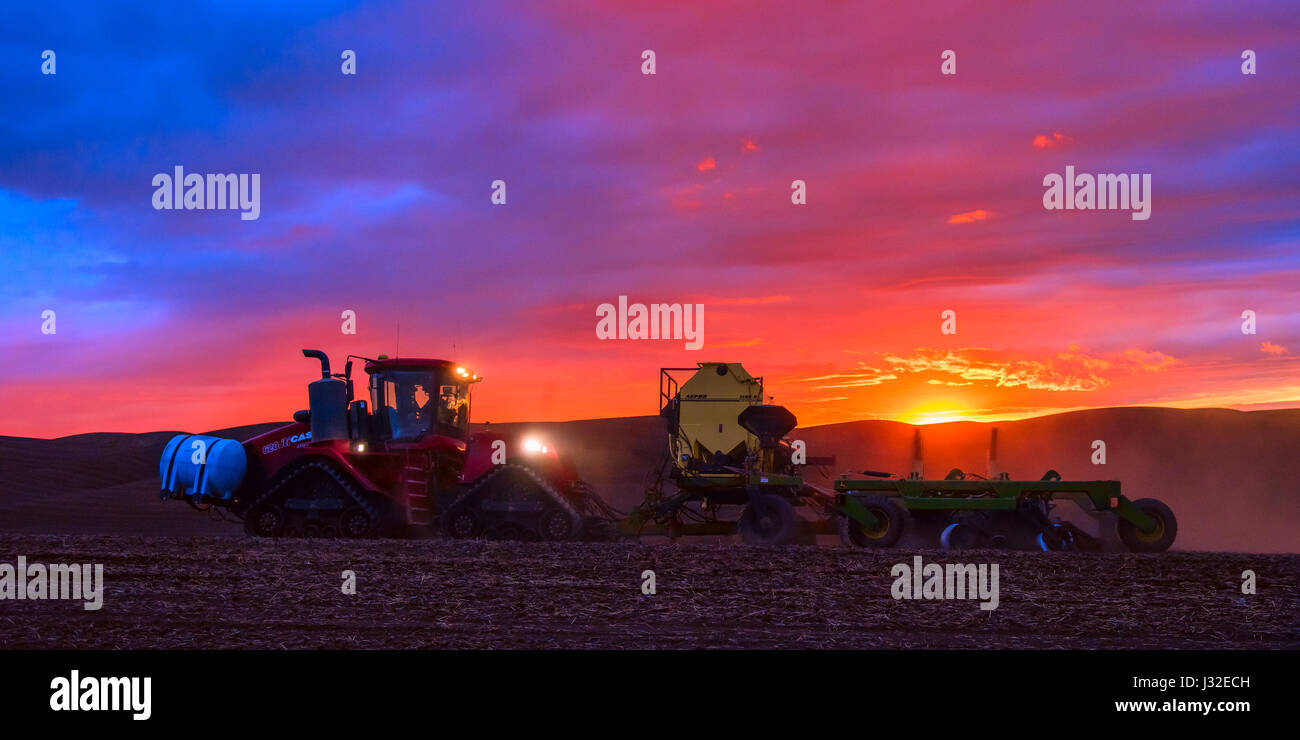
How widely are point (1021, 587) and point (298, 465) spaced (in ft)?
45.0

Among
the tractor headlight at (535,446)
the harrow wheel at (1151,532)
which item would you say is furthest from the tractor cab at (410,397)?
the harrow wheel at (1151,532)

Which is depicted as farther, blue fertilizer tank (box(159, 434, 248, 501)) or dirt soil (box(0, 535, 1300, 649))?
blue fertilizer tank (box(159, 434, 248, 501))

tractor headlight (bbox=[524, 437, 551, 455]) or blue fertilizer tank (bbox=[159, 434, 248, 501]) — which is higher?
tractor headlight (bbox=[524, 437, 551, 455])

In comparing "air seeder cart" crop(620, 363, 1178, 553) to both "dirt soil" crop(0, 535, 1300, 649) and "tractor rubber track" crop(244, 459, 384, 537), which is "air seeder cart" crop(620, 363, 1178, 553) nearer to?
"dirt soil" crop(0, 535, 1300, 649)

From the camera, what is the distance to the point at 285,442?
21172mm

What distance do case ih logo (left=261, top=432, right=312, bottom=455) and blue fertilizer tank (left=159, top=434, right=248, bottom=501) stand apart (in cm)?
48

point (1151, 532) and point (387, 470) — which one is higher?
point (387, 470)

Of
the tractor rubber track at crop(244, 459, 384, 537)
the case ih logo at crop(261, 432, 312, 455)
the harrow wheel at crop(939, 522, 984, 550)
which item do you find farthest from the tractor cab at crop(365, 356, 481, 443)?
the harrow wheel at crop(939, 522, 984, 550)

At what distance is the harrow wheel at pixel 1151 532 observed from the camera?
17.7 metres

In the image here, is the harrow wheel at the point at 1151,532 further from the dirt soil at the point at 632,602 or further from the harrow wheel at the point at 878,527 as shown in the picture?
the harrow wheel at the point at 878,527

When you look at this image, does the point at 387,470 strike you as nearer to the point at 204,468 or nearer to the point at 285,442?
the point at 285,442

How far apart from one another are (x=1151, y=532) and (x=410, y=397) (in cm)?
1361

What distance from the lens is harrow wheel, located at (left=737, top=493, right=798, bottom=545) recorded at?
1867cm

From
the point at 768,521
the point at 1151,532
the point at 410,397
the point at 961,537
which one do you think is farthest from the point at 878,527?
the point at 410,397
